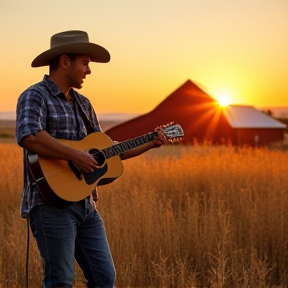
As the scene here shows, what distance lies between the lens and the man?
2.60 meters

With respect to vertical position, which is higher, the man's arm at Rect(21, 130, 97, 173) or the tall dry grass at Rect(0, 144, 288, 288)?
the man's arm at Rect(21, 130, 97, 173)

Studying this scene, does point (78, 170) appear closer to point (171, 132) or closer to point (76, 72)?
point (76, 72)

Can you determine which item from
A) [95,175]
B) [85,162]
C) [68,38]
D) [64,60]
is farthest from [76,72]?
[95,175]

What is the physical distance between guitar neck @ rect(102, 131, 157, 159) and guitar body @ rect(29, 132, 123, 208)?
0.09 ft

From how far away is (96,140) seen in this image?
9.98 feet

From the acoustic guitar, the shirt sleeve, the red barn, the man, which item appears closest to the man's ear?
the man

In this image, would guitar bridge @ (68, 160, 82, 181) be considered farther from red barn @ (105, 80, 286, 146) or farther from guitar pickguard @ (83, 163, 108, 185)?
red barn @ (105, 80, 286, 146)

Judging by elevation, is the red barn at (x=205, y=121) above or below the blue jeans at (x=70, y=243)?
above

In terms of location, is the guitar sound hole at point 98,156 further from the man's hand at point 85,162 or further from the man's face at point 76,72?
the man's face at point 76,72

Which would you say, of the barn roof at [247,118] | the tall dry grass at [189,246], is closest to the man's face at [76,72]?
the tall dry grass at [189,246]

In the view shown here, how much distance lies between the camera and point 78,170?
2.86m

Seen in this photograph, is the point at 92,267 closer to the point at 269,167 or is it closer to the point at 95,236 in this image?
the point at 95,236

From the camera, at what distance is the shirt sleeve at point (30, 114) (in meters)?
2.58

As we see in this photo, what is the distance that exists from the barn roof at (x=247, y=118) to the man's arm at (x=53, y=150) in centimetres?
2079
